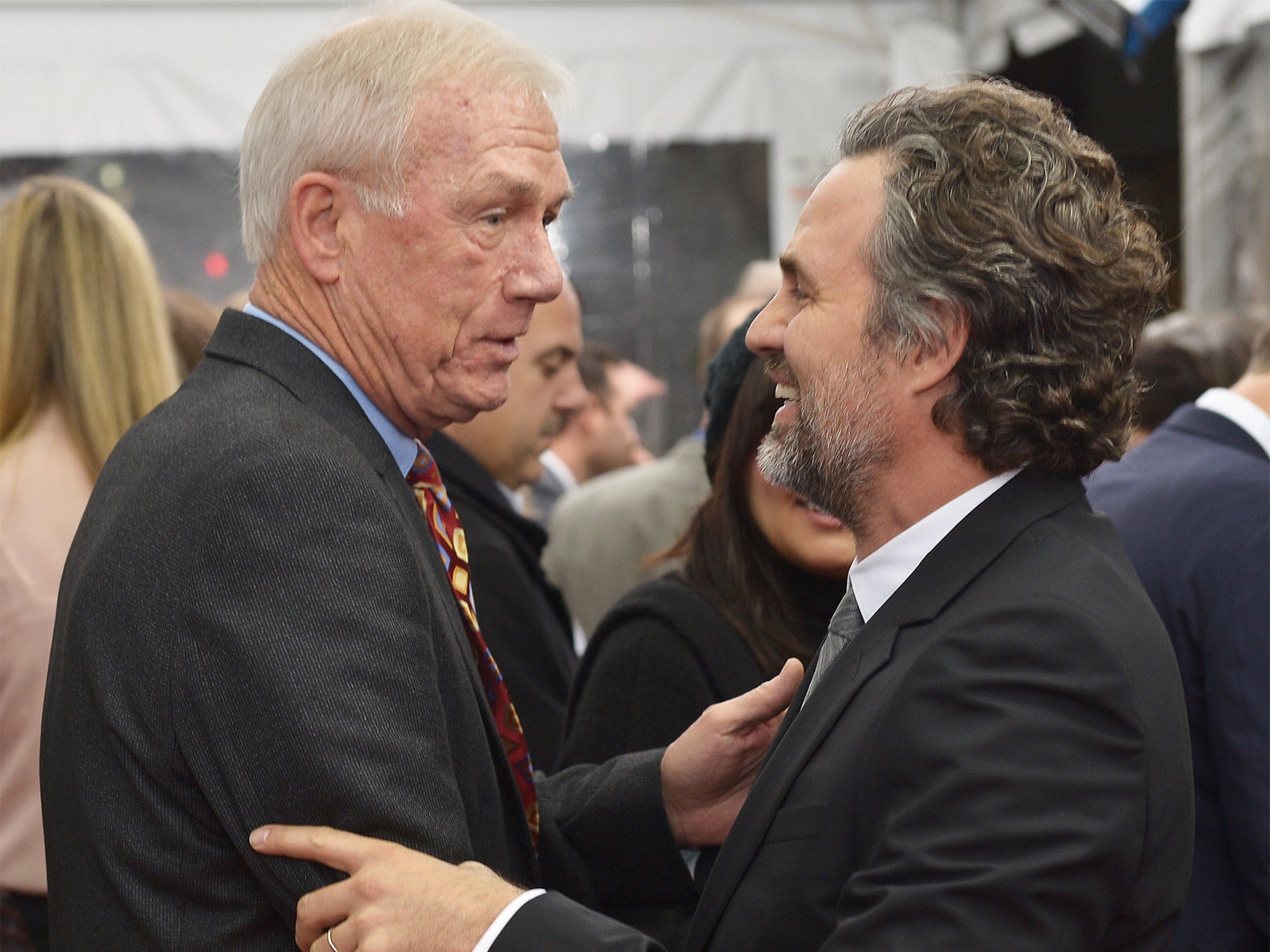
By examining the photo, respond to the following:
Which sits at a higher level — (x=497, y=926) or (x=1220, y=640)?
(x=497, y=926)

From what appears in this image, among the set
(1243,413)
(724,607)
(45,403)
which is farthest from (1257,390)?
(45,403)

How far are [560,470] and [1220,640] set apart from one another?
369 centimetres

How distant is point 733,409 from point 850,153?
0.71 metres

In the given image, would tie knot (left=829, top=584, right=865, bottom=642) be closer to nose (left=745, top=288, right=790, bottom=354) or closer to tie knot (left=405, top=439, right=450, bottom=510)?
nose (left=745, top=288, right=790, bottom=354)

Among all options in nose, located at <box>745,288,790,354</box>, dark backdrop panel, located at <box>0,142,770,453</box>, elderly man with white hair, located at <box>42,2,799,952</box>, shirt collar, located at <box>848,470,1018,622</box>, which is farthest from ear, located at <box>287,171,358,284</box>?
dark backdrop panel, located at <box>0,142,770,453</box>

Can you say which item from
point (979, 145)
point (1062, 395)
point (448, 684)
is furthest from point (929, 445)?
point (448, 684)

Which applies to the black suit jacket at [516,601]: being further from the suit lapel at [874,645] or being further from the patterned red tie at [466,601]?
the suit lapel at [874,645]

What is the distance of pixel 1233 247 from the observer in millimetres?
4891

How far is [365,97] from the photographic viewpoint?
1.47 m

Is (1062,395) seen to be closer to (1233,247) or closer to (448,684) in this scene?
(448,684)

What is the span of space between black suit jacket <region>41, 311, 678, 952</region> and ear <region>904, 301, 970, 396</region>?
0.58 meters

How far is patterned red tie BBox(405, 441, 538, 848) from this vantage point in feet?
5.13

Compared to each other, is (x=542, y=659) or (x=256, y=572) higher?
(x=256, y=572)

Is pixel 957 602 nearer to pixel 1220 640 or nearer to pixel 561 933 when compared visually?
pixel 561 933
